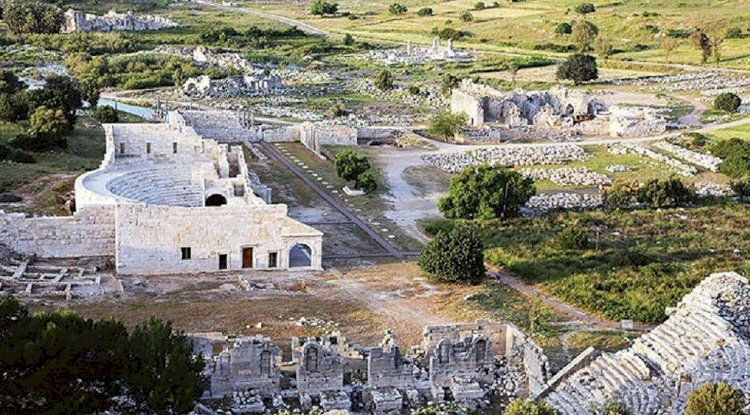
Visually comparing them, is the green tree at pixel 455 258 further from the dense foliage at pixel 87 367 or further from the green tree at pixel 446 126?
the green tree at pixel 446 126

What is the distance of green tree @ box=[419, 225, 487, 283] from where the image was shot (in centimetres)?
3803

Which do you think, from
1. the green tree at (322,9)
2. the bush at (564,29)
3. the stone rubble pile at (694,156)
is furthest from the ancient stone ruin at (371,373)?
the green tree at (322,9)

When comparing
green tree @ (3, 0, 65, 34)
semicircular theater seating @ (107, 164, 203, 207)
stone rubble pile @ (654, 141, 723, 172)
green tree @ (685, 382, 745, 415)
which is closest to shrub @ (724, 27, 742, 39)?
stone rubble pile @ (654, 141, 723, 172)

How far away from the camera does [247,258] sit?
131ft

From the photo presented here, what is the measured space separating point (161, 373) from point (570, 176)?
39827 mm

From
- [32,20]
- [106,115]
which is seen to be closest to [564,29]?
[32,20]

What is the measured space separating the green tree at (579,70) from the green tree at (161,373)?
7860cm

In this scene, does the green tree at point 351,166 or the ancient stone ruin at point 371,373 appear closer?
the ancient stone ruin at point 371,373

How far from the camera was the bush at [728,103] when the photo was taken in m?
81.5

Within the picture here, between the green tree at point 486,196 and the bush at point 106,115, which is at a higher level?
the bush at point 106,115

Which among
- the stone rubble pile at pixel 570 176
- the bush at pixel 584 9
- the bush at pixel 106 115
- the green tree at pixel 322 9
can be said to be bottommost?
the stone rubble pile at pixel 570 176

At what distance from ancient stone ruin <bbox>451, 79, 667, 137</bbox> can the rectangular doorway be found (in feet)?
125

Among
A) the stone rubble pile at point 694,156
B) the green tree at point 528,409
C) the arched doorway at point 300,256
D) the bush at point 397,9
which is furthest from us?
the bush at point 397,9

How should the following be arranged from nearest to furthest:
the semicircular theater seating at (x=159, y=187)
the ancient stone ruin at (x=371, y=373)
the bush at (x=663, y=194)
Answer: the ancient stone ruin at (x=371, y=373) < the semicircular theater seating at (x=159, y=187) < the bush at (x=663, y=194)
